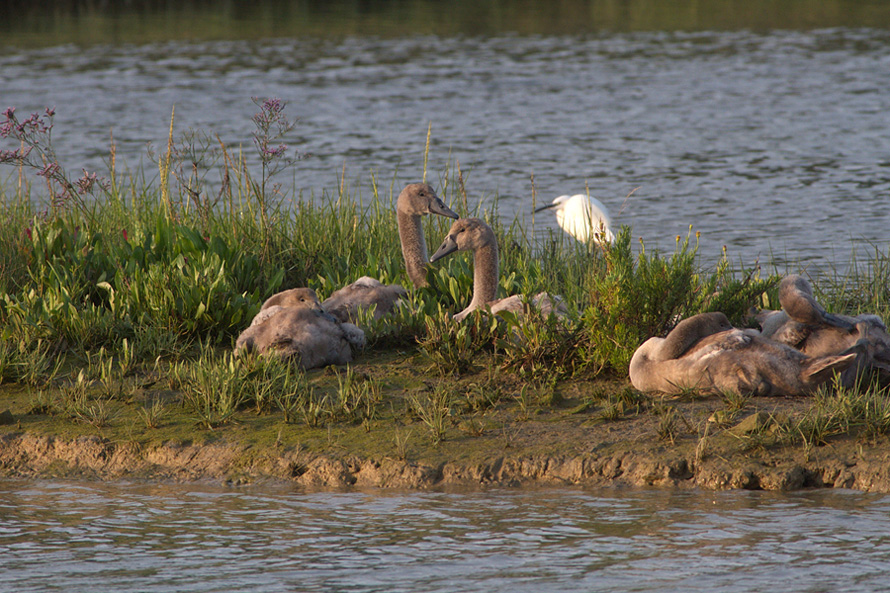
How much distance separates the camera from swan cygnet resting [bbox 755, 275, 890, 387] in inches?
231

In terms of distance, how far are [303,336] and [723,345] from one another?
2330 mm

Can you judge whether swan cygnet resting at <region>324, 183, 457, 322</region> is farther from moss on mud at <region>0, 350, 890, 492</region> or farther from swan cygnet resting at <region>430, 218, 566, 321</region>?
moss on mud at <region>0, 350, 890, 492</region>

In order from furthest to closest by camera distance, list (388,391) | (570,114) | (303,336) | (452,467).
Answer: (570,114)
(303,336)
(388,391)
(452,467)

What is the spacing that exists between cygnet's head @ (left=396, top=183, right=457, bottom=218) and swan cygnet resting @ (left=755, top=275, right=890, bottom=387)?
8.81 ft

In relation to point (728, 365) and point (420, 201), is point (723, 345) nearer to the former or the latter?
point (728, 365)

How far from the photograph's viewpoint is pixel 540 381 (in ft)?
20.6

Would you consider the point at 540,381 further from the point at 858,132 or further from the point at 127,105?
the point at 127,105

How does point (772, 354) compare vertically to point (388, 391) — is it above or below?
above

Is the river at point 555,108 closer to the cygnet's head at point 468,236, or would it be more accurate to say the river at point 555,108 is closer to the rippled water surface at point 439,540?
the cygnet's head at point 468,236

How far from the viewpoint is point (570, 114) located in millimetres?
20875

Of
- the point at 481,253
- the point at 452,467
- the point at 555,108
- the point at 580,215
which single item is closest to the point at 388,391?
the point at 452,467

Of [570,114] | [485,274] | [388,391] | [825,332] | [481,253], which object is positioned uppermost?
[570,114]

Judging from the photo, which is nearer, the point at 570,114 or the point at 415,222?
the point at 415,222

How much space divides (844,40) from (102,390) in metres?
28.2
